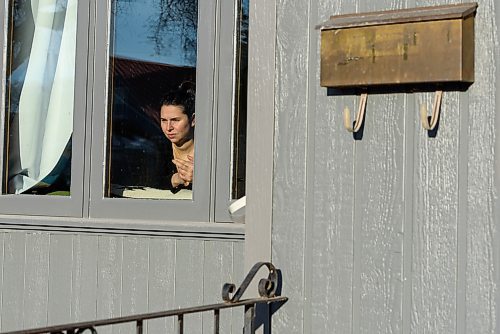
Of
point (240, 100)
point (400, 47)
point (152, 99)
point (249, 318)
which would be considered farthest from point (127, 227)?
point (400, 47)

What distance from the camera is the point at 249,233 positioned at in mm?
3275

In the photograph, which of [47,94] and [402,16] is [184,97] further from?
[402,16]

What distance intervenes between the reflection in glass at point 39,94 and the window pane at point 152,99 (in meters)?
0.30

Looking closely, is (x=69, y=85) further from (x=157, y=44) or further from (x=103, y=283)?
(x=103, y=283)

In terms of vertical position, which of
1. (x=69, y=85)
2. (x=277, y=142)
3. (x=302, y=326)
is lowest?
(x=302, y=326)

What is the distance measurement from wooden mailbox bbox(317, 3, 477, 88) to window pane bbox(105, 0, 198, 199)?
3.39ft

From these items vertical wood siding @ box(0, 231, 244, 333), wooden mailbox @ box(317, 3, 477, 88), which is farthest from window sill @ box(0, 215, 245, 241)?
wooden mailbox @ box(317, 3, 477, 88)

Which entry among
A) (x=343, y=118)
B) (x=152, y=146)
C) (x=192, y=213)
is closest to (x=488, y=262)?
(x=343, y=118)

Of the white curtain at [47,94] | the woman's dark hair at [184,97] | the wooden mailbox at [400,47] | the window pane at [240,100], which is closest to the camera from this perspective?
the wooden mailbox at [400,47]

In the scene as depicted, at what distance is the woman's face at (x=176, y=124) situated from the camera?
3984 millimetres

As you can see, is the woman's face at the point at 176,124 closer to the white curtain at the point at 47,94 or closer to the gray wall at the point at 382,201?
the white curtain at the point at 47,94

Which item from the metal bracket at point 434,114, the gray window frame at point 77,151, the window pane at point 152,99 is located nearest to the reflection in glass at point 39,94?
the gray window frame at point 77,151

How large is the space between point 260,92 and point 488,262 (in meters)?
0.96

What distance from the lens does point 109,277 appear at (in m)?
3.99
